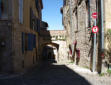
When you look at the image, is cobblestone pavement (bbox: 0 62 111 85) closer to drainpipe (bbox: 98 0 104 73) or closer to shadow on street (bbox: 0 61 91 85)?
shadow on street (bbox: 0 61 91 85)

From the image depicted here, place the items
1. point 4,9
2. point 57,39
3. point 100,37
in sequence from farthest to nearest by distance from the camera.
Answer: point 57,39 < point 4,9 < point 100,37

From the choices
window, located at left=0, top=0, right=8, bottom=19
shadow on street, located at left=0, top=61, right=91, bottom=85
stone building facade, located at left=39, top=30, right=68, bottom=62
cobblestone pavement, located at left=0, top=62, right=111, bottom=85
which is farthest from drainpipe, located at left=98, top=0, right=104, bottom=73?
stone building facade, located at left=39, top=30, right=68, bottom=62

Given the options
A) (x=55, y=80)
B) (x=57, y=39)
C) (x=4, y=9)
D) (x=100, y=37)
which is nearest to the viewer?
(x=55, y=80)

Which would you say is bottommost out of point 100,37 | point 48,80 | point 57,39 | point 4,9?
point 48,80

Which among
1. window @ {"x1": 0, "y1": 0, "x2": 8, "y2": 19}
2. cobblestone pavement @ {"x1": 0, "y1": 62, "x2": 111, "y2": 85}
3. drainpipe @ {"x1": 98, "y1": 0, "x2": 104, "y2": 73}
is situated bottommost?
cobblestone pavement @ {"x1": 0, "y1": 62, "x2": 111, "y2": 85}

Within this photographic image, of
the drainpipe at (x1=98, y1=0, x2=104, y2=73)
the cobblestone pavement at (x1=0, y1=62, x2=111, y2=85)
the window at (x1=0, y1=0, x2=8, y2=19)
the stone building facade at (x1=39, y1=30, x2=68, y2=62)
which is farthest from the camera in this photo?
the stone building facade at (x1=39, y1=30, x2=68, y2=62)

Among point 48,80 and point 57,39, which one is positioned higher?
point 57,39

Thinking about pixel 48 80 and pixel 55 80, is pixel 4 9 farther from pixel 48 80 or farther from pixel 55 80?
pixel 55 80

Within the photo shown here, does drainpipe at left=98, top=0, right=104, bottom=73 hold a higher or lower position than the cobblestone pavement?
higher

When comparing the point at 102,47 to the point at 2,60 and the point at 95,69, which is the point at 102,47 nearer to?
the point at 95,69

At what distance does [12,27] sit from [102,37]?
478 cm

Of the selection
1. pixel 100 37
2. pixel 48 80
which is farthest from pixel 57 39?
pixel 48 80

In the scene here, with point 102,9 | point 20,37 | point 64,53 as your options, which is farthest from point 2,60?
point 64,53

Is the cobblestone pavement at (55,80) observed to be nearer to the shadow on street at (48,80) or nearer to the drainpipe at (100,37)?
the shadow on street at (48,80)
